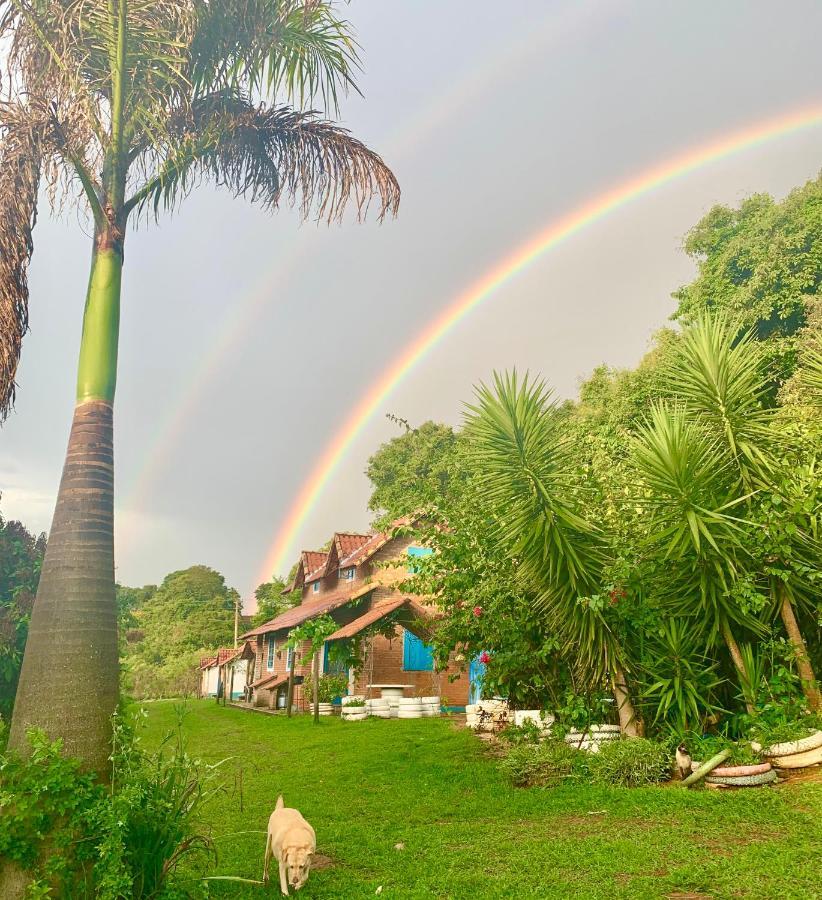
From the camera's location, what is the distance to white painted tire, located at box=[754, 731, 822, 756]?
8242mm

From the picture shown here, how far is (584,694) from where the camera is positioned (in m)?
10.4

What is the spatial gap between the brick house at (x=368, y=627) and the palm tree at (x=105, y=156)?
1158 centimetres

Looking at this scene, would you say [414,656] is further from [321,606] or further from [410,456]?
[410,456]

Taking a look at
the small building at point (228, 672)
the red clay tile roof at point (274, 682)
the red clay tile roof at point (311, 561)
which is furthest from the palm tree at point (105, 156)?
Result: the small building at point (228, 672)

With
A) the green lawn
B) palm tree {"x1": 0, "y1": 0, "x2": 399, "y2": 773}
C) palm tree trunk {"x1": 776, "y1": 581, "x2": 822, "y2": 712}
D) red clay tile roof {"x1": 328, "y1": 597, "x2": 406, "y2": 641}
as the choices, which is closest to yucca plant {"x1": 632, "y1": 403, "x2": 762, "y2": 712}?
palm tree trunk {"x1": 776, "y1": 581, "x2": 822, "y2": 712}

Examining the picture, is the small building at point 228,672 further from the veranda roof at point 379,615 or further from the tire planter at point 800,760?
the tire planter at point 800,760

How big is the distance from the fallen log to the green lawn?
0.88ft

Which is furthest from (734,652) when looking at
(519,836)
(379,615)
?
(379,615)

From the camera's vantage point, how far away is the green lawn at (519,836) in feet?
18.6

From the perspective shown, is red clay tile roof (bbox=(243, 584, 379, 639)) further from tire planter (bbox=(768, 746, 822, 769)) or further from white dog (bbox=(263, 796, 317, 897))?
white dog (bbox=(263, 796, 317, 897))

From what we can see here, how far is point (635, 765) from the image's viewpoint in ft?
29.0

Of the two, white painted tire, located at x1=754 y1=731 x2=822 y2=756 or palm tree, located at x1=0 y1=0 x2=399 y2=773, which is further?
white painted tire, located at x1=754 y1=731 x2=822 y2=756

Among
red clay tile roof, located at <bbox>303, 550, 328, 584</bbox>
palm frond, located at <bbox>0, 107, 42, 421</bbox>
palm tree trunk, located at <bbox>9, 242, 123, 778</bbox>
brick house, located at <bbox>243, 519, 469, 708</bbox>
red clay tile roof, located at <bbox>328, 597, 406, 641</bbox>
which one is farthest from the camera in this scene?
red clay tile roof, located at <bbox>303, 550, 328, 584</bbox>

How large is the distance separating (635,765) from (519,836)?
2.30 m
